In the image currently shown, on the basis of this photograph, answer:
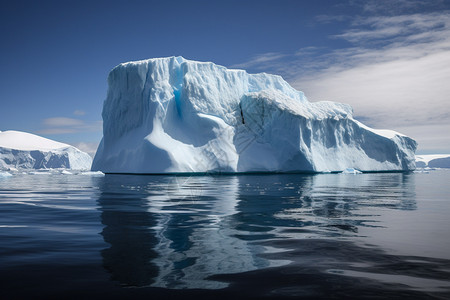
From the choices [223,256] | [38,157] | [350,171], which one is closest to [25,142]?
[38,157]

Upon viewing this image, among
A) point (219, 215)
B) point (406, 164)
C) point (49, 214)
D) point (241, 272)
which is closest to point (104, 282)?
point (241, 272)

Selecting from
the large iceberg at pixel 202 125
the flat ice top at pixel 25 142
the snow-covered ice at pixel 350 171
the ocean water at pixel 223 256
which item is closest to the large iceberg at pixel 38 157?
the flat ice top at pixel 25 142

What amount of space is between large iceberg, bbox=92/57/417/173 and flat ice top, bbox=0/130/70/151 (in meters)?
53.6

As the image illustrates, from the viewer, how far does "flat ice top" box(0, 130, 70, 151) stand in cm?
7891

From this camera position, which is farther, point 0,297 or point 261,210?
point 261,210

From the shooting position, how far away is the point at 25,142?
84250 mm

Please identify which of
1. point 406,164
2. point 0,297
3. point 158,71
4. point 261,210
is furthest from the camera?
point 406,164

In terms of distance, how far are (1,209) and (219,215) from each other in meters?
5.02

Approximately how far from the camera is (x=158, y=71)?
32688 mm

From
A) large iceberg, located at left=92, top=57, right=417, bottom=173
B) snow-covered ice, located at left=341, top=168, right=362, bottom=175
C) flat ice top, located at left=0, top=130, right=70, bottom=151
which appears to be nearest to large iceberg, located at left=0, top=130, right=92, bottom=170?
flat ice top, located at left=0, top=130, right=70, bottom=151

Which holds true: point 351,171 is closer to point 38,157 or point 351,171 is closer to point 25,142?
point 38,157

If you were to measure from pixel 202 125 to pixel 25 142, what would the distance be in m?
69.3

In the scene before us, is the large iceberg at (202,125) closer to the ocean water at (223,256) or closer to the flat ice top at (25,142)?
the ocean water at (223,256)

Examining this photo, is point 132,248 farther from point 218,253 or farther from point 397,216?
point 397,216
